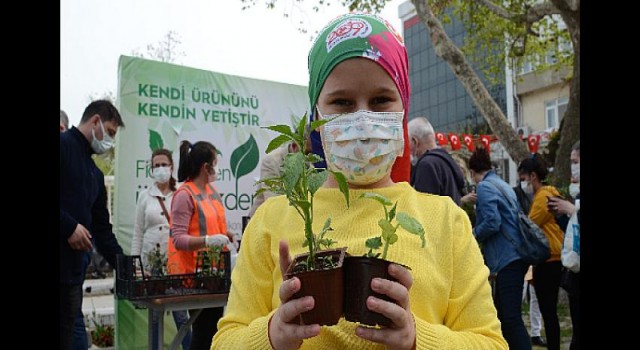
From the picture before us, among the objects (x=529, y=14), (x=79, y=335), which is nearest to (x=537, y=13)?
(x=529, y=14)

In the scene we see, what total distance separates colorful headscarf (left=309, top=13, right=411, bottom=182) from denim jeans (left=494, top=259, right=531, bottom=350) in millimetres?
3638

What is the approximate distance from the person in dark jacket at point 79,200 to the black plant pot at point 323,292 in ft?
10.2

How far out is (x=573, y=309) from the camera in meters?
4.98

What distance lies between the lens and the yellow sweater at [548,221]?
555 cm

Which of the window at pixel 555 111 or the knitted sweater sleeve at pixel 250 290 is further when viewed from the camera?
the window at pixel 555 111

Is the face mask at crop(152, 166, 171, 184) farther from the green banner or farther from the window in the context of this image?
the window

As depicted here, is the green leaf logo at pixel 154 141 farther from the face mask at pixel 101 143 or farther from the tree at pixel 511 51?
the tree at pixel 511 51

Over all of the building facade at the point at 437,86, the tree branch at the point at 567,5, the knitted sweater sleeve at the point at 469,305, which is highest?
the building facade at the point at 437,86

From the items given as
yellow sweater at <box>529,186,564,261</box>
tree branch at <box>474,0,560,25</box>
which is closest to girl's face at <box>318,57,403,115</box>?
yellow sweater at <box>529,186,564,261</box>

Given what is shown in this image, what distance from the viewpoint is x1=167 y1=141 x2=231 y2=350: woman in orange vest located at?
14.8 ft

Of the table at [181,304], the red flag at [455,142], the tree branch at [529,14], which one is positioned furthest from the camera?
the red flag at [455,142]

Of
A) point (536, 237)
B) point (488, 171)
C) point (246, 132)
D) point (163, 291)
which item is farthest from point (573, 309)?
point (246, 132)

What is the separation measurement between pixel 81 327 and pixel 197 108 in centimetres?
274

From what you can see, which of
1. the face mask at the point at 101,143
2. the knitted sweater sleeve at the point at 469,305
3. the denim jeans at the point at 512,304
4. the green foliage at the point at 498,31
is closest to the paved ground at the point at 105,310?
the denim jeans at the point at 512,304
